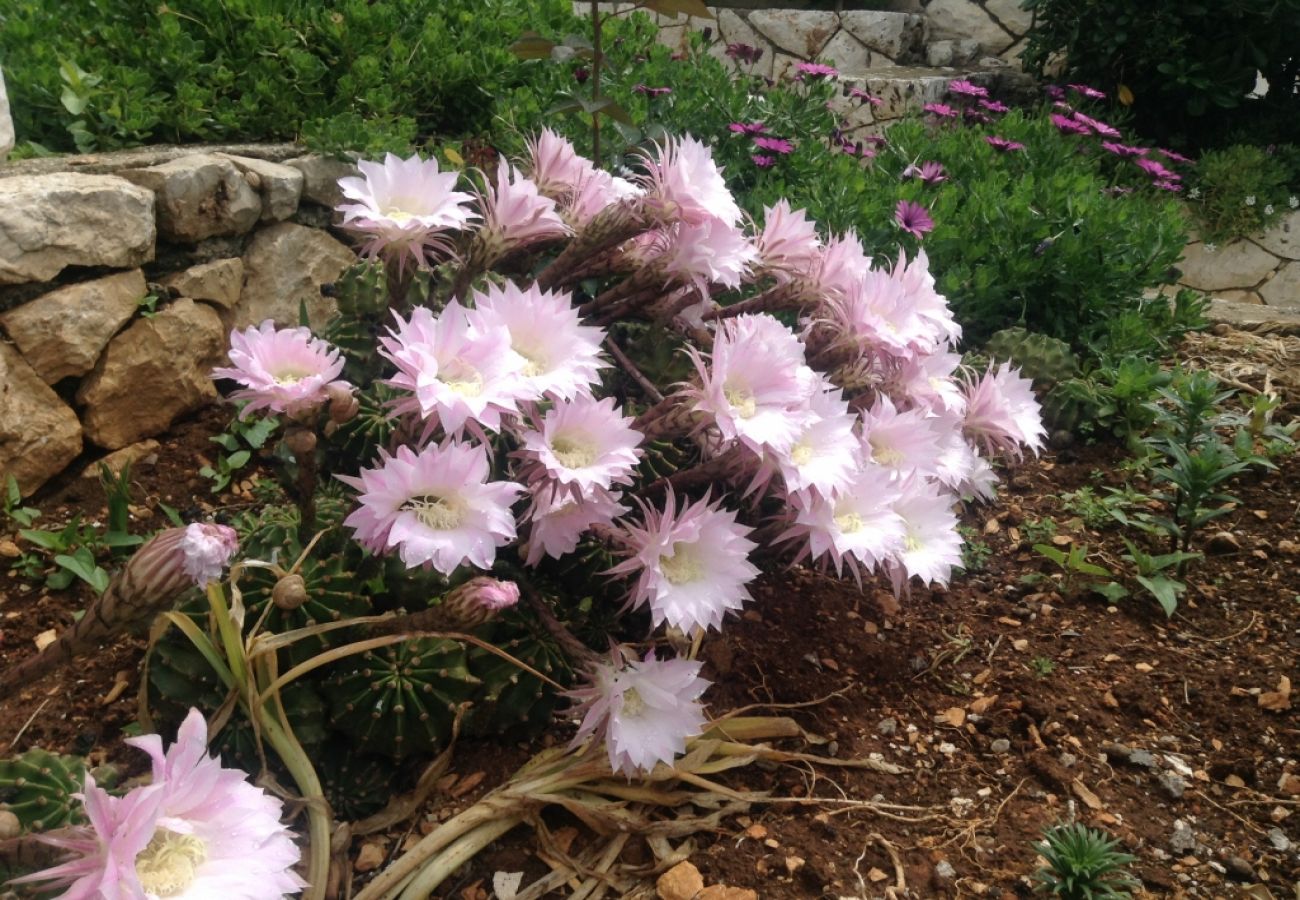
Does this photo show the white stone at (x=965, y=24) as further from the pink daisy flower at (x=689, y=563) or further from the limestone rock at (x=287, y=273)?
the pink daisy flower at (x=689, y=563)

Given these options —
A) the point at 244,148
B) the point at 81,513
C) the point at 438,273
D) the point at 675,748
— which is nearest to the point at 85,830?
the point at 675,748

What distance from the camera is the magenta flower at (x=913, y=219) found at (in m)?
2.84

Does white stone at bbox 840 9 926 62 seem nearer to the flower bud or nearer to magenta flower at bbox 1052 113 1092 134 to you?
magenta flower at bbox 1052 113 1092 134

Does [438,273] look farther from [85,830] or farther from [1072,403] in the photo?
[1072,403]

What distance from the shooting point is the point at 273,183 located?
8.75ft

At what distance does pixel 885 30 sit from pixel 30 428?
6.38 m

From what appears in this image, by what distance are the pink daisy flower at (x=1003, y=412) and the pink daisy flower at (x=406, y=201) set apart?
98cm

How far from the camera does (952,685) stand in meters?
1.92

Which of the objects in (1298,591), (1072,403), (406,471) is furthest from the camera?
(1072,403)

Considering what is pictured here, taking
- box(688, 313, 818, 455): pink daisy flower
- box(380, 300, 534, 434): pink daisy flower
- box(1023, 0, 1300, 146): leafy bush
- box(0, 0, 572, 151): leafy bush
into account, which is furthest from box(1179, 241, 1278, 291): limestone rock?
box(380, 300, 534, 434): pink daisy flower

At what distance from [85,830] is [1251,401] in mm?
2959

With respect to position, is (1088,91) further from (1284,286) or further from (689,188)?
(689,188)

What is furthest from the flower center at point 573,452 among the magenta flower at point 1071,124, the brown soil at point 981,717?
the magenta flower at point 1071,124

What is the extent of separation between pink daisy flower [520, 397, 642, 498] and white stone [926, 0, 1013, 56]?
695 centimetres
